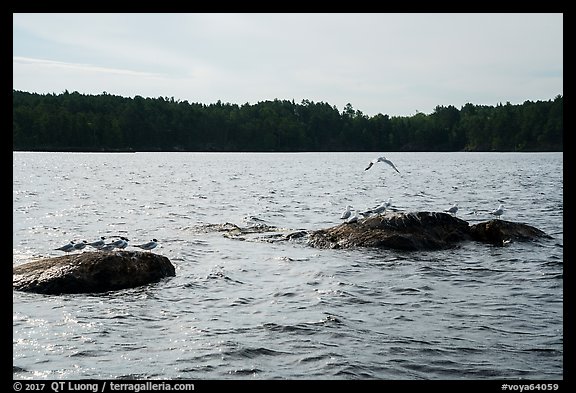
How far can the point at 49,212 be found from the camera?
24859mm

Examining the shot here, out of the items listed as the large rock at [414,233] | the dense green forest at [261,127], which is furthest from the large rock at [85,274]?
the dense green forest at [261,127]

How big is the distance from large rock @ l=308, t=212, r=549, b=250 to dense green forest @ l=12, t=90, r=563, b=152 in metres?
102

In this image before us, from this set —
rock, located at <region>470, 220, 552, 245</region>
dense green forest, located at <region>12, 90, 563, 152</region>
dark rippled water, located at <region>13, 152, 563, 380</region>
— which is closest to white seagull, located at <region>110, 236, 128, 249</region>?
dark rippled water, located at <region>13, 152, 563, 380</region>

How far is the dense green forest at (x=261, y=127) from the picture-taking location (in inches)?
4633

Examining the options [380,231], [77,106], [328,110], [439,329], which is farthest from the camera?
[328,110]

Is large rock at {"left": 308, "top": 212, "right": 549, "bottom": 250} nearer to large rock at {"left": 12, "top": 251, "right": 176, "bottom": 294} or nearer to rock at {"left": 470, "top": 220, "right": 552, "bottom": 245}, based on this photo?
rock at {"left": 470, "top": 220, "right": 552, "bottom": 245}

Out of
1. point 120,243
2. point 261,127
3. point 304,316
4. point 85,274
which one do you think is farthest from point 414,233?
point 261,127

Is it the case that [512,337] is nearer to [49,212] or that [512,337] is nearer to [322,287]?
[322,287]

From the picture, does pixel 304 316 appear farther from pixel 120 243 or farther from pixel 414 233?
pixel 414 233
